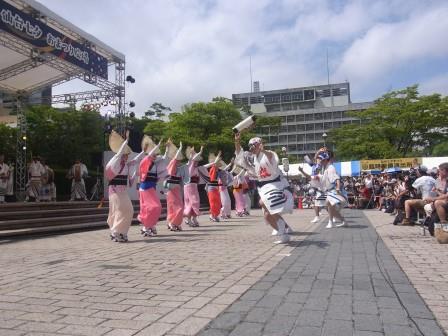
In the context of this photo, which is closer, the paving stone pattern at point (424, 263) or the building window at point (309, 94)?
the paving stone pattern at point (424, 263)

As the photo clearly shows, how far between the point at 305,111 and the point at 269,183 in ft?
367

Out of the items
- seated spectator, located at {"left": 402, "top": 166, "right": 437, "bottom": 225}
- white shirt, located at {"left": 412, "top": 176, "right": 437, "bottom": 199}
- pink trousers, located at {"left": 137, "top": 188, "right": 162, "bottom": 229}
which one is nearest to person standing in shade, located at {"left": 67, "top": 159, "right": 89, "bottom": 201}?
pink trousers, located at {"left": 137, "top": 188, "right": 162, "bottom": 229}

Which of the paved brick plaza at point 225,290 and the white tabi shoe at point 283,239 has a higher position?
the white tabi shoe at point 283,239

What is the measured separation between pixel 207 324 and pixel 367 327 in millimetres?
1235

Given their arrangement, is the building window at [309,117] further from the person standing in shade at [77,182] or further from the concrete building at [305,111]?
the person standing in shade at [77,182]

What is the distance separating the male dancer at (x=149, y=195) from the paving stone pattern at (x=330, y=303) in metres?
4.39

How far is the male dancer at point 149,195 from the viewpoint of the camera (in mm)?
10406

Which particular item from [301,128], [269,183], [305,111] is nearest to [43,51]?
[269,183]

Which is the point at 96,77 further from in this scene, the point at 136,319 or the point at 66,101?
the point at 136,319

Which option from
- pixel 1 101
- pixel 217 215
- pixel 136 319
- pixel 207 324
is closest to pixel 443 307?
pixel 207 324

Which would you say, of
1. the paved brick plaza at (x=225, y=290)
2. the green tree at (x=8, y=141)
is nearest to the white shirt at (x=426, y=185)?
the paved brick plaza at (x=225, y=290)

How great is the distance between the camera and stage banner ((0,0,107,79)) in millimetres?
16781

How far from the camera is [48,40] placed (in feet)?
63.0

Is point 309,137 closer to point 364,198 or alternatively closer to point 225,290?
point 364,198
